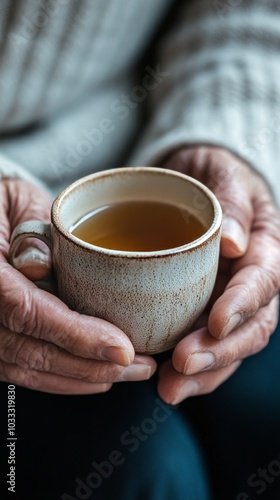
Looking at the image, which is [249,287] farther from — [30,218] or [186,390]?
[30,218]

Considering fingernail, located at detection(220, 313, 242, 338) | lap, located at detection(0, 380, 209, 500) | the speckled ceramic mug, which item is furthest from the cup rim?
lap, located at detection(0, 380, 209, 500)

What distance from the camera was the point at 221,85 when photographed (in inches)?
39.6

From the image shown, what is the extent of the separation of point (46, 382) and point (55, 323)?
0.10 m

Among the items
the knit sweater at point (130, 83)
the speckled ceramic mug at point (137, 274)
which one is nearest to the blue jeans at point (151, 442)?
the speckled ceramic mug at point (137, 274)

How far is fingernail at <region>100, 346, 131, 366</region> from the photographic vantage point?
1.91 ft

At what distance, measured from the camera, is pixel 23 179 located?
81 centimetres

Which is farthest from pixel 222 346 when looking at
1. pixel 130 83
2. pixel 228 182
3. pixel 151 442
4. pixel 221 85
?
pixel 130 83

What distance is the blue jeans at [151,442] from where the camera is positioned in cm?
65

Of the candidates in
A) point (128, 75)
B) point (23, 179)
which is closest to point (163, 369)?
point (23, 179)

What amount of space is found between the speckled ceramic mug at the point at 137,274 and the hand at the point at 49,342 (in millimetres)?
16

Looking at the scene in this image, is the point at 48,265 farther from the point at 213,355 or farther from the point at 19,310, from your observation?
the point at 213,355

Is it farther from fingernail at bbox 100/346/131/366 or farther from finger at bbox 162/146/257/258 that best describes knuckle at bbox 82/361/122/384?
finger at bbox 162/146/257/258

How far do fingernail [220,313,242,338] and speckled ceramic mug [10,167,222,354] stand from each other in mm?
36

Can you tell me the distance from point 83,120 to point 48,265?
1.52 feet
